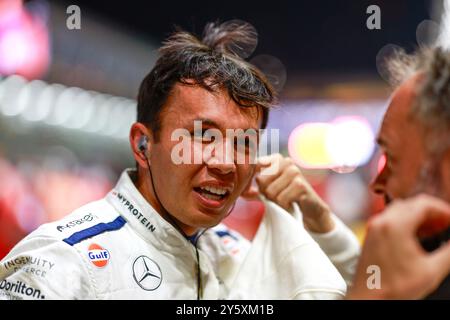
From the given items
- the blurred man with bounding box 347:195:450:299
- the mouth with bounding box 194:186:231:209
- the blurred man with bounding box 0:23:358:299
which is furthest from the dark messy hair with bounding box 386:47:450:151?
the mouth with bounding box 194:186:231:209

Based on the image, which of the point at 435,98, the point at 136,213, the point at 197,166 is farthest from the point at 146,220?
the point at 435,98

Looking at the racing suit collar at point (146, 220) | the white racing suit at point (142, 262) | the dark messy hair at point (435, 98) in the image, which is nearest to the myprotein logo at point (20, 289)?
the white racing suit at point (142, 262)

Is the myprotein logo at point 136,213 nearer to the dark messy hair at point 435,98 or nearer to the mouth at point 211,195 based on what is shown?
the mouth at point 211,195

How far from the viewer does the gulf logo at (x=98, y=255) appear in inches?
67.5

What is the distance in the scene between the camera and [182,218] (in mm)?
1915

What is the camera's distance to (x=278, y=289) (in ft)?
5.88

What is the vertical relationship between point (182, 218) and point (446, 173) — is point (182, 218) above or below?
below

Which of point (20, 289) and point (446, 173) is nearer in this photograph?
point (446, 173)

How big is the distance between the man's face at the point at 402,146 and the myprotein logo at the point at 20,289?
950 millimetres

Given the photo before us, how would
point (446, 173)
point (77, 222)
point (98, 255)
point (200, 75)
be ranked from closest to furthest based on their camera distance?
point (446, 173) < point (98, 255) < point (77, 222) < point (200, 75)

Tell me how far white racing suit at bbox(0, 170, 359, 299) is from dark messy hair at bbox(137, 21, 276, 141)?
0.29m

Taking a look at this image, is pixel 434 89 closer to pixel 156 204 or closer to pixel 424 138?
pixel 424 138

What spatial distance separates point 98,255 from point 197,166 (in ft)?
1.34

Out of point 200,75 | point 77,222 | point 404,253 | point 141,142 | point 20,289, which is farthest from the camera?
point 141,142
